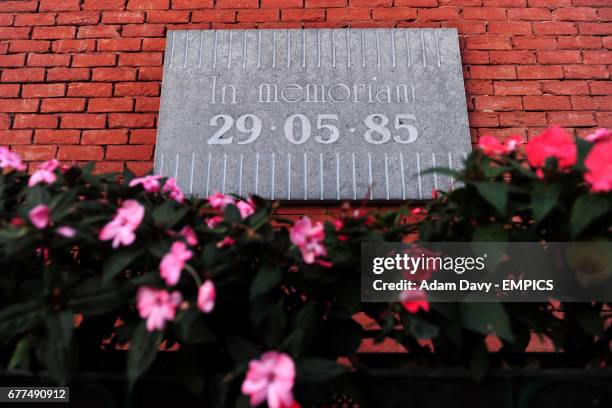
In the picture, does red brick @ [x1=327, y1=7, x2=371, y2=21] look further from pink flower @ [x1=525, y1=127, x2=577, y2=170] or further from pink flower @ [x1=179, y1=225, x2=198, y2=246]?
pink flower @ [x1=179, y1=225, x2=198, y2=246]

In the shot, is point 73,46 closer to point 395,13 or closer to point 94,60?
point 94,60

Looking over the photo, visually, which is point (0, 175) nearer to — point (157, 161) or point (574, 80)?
point (157, 161)

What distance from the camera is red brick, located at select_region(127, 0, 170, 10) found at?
247 cm

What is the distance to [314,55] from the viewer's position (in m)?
2.32

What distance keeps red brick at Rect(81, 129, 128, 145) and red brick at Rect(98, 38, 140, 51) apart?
0.39 meters

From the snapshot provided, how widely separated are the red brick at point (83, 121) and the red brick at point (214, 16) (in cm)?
59

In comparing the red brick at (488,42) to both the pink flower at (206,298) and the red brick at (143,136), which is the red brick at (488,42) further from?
the pink flower at (206,298)

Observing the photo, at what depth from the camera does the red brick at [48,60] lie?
93.7 inches

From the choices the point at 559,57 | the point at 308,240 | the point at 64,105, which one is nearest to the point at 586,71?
the point at 559,57

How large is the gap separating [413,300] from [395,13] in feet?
6.01

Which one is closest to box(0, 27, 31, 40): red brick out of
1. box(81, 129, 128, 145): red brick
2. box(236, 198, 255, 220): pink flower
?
box(81, 129, 128, 145): red brick

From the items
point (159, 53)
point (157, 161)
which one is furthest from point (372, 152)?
point (159, 53)

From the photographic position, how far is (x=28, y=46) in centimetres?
241

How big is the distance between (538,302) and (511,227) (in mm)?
137
